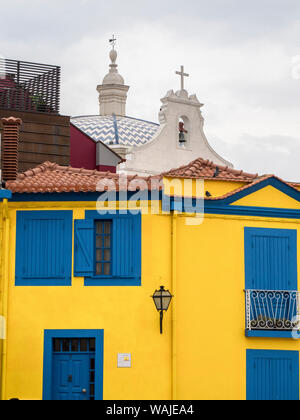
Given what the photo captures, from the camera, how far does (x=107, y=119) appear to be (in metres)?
54.0

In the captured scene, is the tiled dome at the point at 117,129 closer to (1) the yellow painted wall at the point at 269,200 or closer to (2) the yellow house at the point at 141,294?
(1) the yellow painted wall at the point at 269,200

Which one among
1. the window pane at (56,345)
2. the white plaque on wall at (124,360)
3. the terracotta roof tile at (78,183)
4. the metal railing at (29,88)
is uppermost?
the metal railing at (29,88)

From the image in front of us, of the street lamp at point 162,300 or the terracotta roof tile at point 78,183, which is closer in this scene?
the street lamp at point 162,300

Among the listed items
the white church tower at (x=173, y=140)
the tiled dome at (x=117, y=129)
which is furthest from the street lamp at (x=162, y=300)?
the tiled dome at (x=117, y=129)

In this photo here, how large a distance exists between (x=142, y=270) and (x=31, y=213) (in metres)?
2.90

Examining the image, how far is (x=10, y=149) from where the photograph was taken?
2330cm

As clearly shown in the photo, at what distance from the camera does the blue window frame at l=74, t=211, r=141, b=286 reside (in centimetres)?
2127

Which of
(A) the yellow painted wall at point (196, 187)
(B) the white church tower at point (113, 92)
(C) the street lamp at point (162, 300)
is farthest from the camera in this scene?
(B) the white church tower at point (113, 92)

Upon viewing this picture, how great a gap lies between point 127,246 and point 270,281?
11.5 feet

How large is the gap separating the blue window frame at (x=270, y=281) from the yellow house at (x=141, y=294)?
0.03m

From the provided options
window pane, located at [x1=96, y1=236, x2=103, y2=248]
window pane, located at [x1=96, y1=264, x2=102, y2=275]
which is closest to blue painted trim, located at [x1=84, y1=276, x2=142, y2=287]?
window pane, located at [x1=96, y1=264, x2=102, y2=275]

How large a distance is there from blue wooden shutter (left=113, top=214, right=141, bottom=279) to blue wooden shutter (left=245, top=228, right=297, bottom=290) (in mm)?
2630

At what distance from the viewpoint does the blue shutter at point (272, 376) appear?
2159 cm
